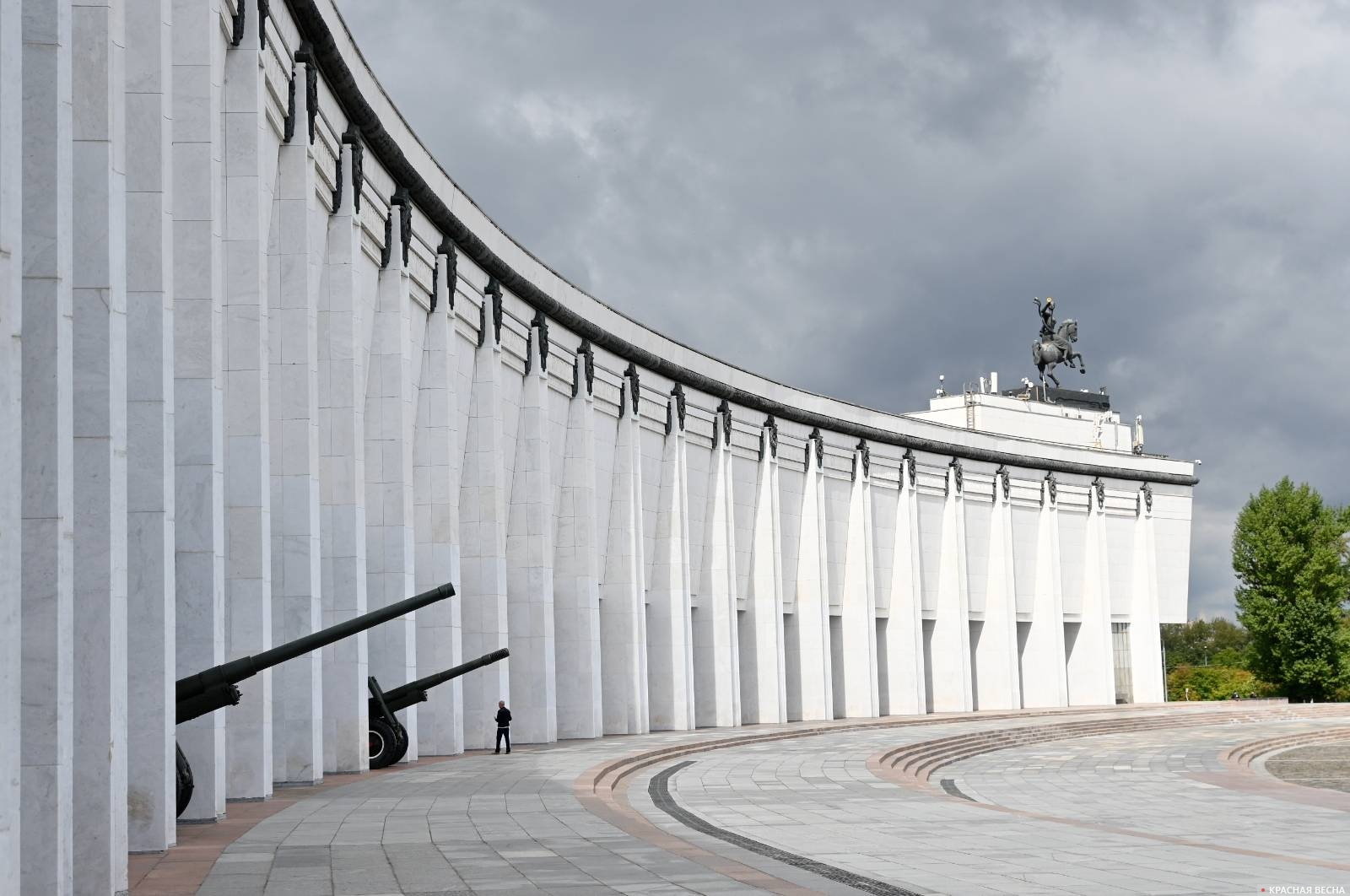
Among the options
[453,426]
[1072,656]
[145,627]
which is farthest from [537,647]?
[1072,656]

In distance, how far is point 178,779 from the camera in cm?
1750

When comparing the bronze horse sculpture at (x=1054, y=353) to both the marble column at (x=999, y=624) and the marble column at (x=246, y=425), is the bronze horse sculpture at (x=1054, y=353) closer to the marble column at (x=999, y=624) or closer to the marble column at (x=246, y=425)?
the marble column at (x=999, y=624)

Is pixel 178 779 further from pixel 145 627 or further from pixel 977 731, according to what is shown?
pixel 977 731

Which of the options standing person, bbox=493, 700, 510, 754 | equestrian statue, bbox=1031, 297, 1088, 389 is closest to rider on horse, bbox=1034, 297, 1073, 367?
equestrian statue, bbox=1031, 297, 1088, 389

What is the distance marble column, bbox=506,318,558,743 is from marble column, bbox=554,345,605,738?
102 cm

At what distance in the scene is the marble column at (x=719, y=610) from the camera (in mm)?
49062

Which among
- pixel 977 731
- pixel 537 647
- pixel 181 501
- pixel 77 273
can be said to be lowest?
pixel 977 731

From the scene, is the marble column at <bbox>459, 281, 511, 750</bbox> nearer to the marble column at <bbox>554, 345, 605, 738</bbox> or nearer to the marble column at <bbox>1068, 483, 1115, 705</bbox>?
the marble column at <bbox>554, 345, 605, 738</bbox>

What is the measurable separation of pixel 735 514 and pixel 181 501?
3541 cm

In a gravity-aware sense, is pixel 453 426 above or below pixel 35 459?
above

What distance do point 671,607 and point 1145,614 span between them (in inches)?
1285

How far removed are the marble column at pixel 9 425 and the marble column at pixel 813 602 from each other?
46.9m

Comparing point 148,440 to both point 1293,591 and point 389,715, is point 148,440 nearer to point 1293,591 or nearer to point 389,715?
point 389,715

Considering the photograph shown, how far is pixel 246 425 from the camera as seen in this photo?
71.6 ft
